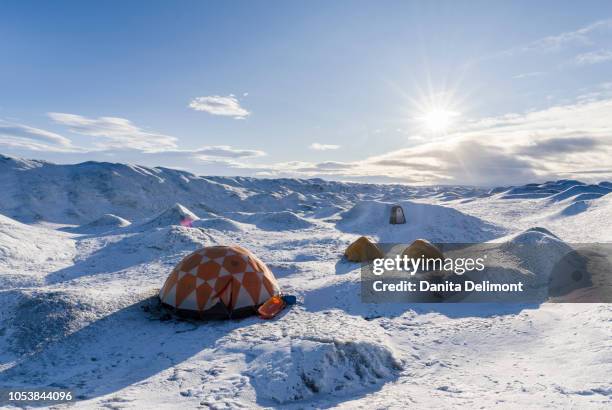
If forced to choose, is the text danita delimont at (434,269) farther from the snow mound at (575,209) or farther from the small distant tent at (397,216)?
the snow mound at (575,209)

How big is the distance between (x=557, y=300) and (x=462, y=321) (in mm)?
5412

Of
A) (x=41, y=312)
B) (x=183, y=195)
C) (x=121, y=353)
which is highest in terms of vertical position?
(x=183, y=195)

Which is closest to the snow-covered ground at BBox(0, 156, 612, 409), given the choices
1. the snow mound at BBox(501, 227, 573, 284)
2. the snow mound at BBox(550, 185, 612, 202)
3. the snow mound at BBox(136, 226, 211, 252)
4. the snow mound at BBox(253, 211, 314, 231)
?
the snow mound at BBox(136, 226, 211, 252)

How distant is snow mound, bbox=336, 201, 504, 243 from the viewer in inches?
1353

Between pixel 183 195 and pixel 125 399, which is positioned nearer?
pixel 125 399

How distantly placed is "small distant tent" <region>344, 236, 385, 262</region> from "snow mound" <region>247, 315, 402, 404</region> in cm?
1292

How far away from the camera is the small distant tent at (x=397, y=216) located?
1588 inches

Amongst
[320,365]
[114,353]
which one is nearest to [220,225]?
[114,353]

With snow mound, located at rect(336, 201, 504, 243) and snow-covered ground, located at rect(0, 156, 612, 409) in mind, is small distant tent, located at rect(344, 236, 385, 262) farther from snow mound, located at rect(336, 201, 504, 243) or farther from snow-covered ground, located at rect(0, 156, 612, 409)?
snow mound, located at rect(336, 201, 504, 243)

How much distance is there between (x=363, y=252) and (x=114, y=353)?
16148mm

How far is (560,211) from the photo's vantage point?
55.2 meters

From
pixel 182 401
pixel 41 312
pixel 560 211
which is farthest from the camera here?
pixel 560 211

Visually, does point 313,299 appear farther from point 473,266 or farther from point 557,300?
point 557,300

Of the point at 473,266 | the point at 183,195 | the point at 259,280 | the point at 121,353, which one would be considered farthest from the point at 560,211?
the point at 183,195
